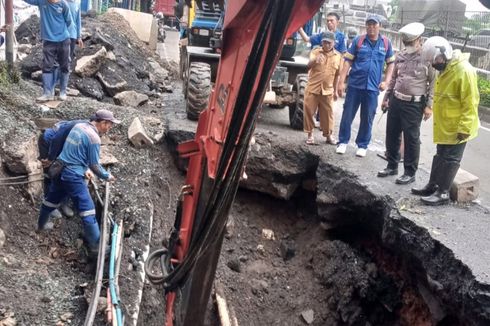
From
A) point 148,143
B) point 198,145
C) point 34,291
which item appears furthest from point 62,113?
point 198,145

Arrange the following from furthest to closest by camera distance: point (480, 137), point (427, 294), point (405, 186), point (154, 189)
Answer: point (480, 137) → point (154, 189) → point (405, 186) → point (427, 294)

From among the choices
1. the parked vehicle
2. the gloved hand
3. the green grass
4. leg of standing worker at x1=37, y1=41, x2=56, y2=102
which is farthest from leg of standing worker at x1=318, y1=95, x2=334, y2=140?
the parked vehicle

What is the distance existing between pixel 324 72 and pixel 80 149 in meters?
3.35

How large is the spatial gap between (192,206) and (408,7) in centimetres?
2195

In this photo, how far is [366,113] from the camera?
6613mm

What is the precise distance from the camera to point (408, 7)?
74.5 feet

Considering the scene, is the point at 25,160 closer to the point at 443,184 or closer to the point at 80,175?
the point at 80,175

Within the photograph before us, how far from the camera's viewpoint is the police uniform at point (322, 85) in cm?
685

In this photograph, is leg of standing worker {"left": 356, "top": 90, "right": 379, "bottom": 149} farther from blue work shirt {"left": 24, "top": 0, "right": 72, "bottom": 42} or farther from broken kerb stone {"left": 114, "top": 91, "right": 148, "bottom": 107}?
blue work shirt {"left": 24, "top": 0, "right": 72, "bottom": 42}

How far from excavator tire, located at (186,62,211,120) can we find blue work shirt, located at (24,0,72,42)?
6.31ft

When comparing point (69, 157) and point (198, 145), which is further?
point (69, 157)

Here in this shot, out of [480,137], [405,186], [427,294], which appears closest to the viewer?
[427,294]

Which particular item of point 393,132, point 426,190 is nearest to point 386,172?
point 393,132

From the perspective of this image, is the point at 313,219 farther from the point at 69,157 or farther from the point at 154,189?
the point at 69,157
